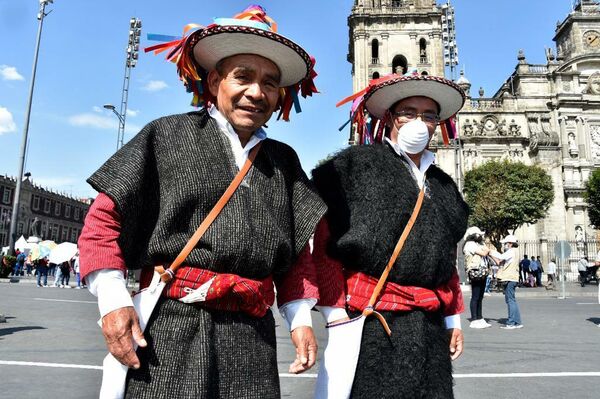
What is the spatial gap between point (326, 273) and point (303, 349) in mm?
442

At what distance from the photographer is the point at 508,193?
35.1 meters

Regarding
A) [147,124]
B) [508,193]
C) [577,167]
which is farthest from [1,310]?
[577,167]

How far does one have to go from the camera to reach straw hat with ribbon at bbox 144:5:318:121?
2043mm

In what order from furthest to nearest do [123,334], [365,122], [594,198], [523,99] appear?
[523,99], [594,198], [365,122], [123,334]

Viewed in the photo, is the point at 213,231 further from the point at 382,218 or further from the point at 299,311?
the point at 382,218

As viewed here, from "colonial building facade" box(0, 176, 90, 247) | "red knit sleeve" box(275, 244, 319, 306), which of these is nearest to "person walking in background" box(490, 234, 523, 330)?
"red knit sleeve" box(275, 244, 319, 306)

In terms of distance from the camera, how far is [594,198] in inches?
1400

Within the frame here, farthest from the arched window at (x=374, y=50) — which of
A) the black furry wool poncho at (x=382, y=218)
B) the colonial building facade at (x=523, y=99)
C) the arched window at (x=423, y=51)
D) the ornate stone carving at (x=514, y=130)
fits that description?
the black furry wool poncho at (x=382, y=218)

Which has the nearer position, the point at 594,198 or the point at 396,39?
the point at 594,198

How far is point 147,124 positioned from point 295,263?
915 millimetres

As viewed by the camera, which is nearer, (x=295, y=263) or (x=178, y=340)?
(x=178, y=340)

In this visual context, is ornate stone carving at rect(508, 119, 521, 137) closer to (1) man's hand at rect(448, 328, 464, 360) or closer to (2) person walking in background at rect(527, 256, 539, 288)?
(2) person walking in background at rect(527, 256, 539, 288)

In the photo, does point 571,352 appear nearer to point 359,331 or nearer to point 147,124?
point 359,331

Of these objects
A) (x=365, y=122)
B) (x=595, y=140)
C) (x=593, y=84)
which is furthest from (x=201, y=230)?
(x=593, y=84)
